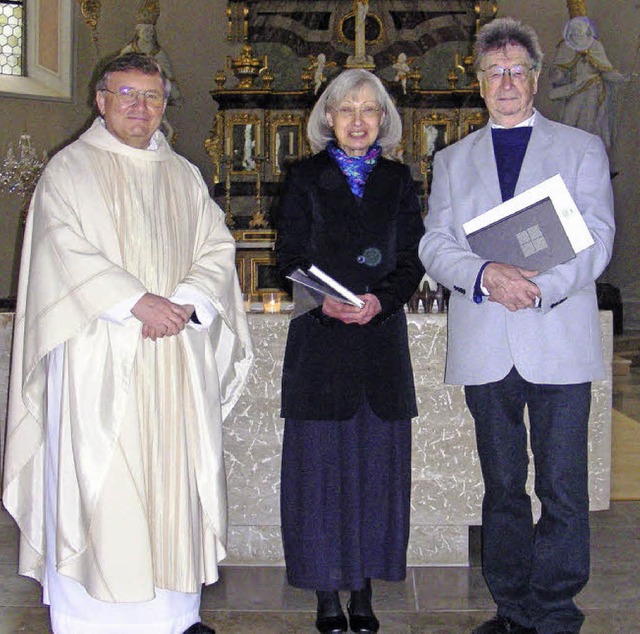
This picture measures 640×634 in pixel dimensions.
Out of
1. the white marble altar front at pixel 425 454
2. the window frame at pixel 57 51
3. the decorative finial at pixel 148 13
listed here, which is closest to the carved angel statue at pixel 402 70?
the decorative finial at pixel 148 13

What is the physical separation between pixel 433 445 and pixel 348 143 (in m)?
1.33

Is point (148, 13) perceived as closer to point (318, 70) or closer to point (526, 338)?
point (318, 70)

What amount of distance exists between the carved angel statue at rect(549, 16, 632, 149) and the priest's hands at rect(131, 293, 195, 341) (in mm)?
8696

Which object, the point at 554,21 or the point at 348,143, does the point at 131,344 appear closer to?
the point at 348,143

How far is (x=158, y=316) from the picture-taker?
2.79 m

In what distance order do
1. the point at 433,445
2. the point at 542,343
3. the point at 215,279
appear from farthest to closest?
the point at 433,445, the point at 215,279, the point at 542,343

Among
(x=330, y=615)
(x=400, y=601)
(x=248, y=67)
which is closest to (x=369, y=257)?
(x=330, y=615)

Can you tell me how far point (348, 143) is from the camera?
3.03 meters

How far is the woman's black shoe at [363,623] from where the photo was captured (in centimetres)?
305

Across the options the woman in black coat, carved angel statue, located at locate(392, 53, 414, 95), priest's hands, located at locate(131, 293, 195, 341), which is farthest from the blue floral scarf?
carved angel statue, located at locate(392, 53, 414, 95)

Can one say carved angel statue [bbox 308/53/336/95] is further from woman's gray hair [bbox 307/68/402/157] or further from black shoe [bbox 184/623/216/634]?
black shoe [bbox 184/623/216/634]

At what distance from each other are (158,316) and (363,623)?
3.74 ft

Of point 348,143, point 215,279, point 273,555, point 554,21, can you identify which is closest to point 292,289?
point 215,279

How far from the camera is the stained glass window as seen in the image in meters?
11.0
